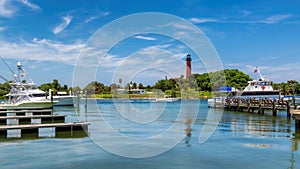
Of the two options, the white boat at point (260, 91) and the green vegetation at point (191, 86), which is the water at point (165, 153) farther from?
the green vegetation at point (191, 86)

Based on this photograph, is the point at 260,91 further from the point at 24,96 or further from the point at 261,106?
the point at 24,96

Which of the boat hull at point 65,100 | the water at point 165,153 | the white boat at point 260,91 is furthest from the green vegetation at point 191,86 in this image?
the water at point 165,153

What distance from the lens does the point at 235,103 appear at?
52.2 metres

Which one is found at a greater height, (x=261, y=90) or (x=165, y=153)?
(x=261, y=90)

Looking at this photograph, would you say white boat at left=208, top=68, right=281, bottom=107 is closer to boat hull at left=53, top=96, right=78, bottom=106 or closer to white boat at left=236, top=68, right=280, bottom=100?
white boat at left=236, top=68, right=280, bottom=100

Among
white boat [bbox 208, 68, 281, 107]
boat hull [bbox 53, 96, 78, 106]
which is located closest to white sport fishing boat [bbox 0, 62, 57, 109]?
boat hull [bbox 53, 96, 78, 106]

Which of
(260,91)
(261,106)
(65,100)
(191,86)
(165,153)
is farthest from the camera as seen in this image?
(191,86)

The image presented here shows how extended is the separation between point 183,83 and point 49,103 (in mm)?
56485

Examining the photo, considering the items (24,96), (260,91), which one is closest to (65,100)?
(24,96)

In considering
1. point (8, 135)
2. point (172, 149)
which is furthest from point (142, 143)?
point (8, 135)

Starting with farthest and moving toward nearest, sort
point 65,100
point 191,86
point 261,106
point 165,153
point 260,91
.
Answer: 1. point 191,86
2. point 65,100
3. point 260,91
4. point 261,106
5. point 165,153

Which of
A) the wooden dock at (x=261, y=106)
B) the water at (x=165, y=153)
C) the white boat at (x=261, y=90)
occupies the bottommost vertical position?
the water at (x=165, y=153)

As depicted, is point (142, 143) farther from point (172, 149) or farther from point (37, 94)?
point (37, 94)

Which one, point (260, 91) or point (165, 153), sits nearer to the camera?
point (165, 153)
